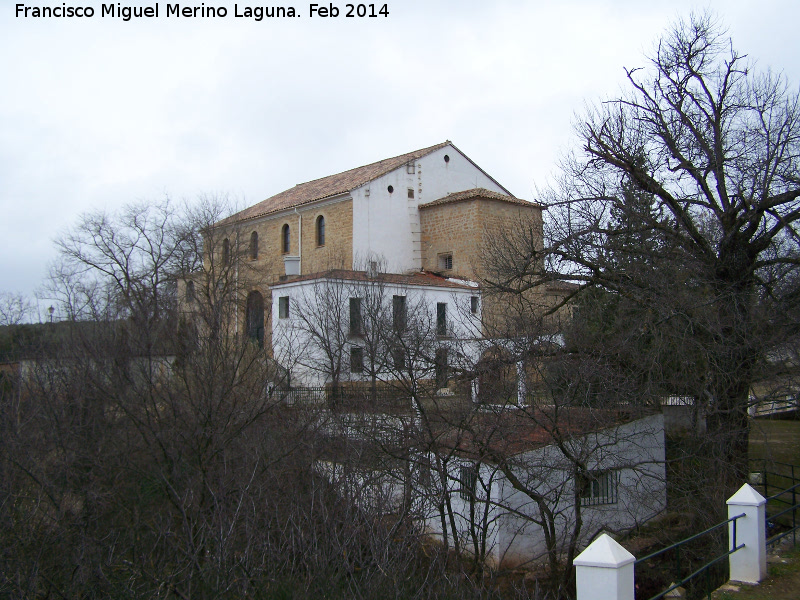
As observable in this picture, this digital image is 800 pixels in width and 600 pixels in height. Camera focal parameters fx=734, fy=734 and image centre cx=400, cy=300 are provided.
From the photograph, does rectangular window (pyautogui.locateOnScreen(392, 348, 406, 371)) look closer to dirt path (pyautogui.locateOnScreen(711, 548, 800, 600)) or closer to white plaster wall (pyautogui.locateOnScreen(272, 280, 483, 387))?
white plaster wall (pyautogui.locateOnScreen(272, 280, 483, 387))

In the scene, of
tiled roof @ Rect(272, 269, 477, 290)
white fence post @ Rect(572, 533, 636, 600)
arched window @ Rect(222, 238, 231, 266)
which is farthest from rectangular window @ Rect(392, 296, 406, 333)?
white fence post @ Rect(572, 533, 636, 600)

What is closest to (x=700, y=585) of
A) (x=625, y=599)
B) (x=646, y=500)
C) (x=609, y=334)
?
(x=646, y=500)

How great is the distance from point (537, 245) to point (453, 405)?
4.68 m

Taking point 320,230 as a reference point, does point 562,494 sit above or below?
below

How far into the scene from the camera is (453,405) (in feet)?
46.8

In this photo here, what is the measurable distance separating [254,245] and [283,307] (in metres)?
10.1

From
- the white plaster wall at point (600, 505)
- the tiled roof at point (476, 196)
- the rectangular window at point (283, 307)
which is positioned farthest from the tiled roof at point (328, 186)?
the white plaster wall at point (600, 505)

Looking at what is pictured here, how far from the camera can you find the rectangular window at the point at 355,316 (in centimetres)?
2427

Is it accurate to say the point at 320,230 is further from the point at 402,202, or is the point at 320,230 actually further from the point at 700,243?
the point at 700,243

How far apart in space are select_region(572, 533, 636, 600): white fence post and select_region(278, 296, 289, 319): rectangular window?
24.1m

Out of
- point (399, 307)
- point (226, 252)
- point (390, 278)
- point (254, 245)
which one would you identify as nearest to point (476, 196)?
point (390, 278)

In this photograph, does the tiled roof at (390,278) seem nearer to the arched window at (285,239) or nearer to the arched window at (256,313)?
the arched window at (256,313)

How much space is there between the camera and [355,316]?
2542 cm

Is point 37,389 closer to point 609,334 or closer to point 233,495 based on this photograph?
point 233,495
